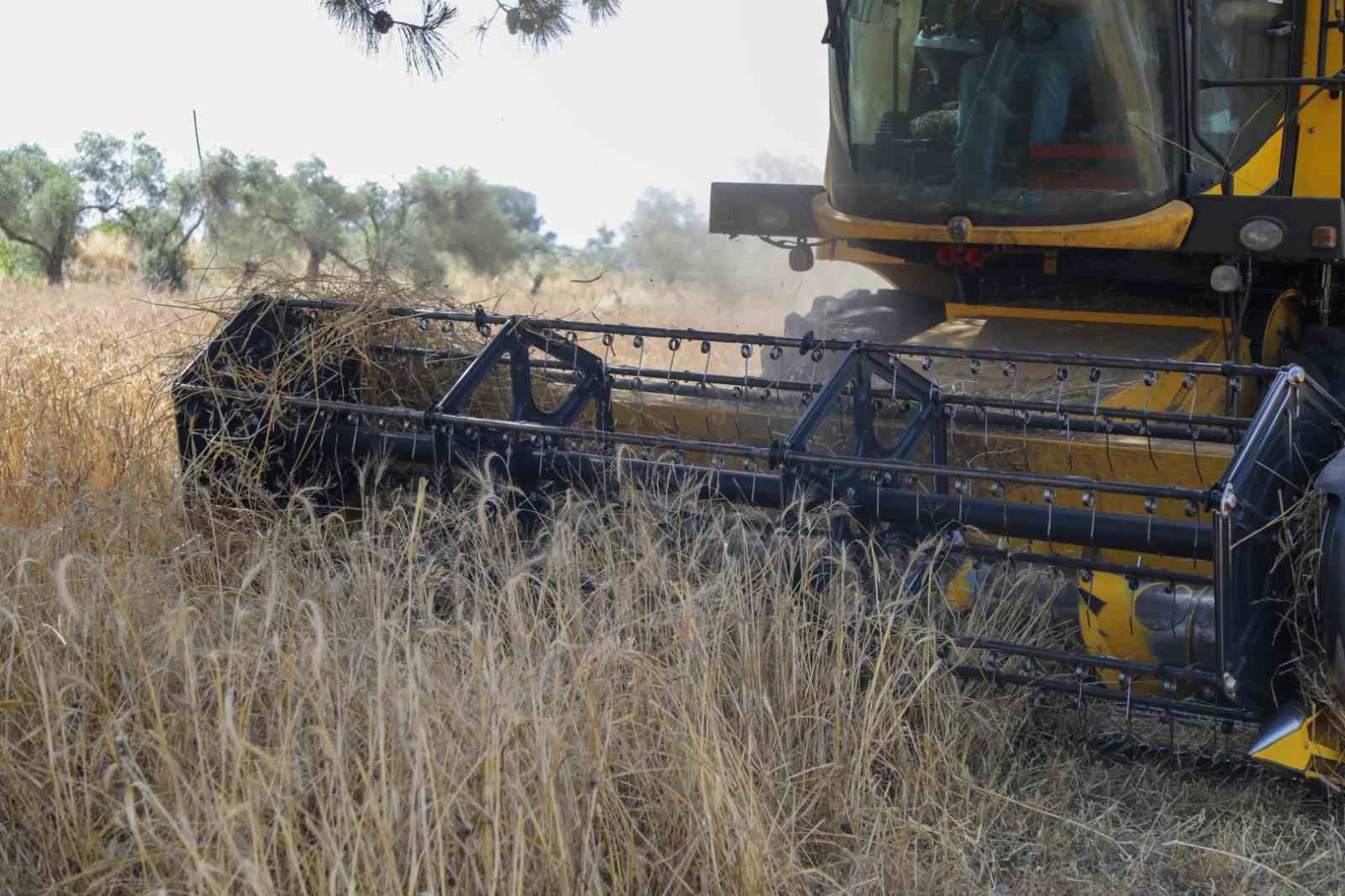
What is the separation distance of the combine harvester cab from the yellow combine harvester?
1 cm

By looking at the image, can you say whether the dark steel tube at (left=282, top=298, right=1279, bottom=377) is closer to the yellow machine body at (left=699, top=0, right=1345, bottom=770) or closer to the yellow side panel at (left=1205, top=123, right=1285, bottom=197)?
the yellow machine body at (left=699, top=0, right=1345, bottom=770)

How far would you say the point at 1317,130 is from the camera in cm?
492

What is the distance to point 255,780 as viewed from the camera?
6.89 feet

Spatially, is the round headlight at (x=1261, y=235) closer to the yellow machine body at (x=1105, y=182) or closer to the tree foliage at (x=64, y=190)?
the yellow machine body at (x=1105, y=182)

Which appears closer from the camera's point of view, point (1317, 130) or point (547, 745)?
point (547, 745)

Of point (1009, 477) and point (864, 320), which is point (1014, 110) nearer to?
point (864, 320)

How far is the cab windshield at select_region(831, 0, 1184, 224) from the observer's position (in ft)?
15.1

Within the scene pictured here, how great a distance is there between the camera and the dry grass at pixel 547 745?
2.14 metres

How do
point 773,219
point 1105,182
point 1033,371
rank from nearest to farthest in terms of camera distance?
point 1105,182, point 1033,371, point 773,219

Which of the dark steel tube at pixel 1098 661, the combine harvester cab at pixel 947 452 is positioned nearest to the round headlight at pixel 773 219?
the combine harvester cab at pixel 947 452

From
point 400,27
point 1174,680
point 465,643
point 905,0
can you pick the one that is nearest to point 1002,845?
point 1174,680

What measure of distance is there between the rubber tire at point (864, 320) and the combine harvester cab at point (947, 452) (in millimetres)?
859

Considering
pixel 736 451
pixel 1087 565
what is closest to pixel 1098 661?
pixel 1087 565

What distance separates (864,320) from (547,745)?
160 inches
